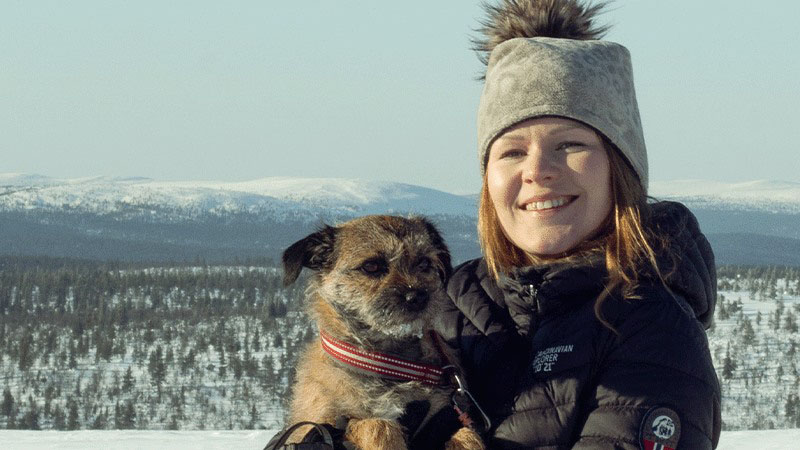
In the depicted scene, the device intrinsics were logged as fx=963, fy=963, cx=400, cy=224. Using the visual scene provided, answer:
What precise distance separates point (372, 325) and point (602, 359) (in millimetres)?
2083

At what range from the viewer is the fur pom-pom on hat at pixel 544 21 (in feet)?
16.2

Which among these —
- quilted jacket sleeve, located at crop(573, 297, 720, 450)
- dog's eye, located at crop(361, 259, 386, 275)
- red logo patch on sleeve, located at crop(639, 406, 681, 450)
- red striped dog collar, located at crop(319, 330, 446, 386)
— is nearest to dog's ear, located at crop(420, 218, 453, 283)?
dog's eye, located at crop(361, 259, 386, 275)

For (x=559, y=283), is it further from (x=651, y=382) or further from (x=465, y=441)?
(x=465, y=441)

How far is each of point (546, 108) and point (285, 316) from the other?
10874cm

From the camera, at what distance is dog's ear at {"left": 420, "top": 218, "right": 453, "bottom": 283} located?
657 cm

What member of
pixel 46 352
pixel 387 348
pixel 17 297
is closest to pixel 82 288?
pixel 17 297

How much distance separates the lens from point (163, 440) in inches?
591

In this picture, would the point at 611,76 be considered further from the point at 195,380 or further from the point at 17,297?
the point at 17,297

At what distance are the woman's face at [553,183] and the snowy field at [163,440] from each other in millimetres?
9887

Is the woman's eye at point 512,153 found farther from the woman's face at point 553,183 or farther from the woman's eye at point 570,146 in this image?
the woman's eye at point 570,146

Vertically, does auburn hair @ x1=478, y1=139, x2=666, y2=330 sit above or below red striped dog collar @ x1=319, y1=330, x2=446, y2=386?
above

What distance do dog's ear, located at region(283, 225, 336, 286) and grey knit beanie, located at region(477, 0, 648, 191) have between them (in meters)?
1.82

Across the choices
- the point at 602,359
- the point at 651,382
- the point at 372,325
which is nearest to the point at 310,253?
the point at 372,325

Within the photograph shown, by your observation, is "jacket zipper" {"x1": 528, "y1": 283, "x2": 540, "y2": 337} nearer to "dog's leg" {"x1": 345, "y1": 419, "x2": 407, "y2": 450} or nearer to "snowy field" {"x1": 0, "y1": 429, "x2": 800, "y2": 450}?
"dog's leg" {"x1": 345, "y1": 419, "x2": 407, "y2": 450}
